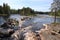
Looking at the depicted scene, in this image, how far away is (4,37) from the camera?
1310 inches

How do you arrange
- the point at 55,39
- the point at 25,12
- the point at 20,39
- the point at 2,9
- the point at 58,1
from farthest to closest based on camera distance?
the point at 25,12, the point at 2,9, the point at 58,1, the point at 20,39, the point at 55,39

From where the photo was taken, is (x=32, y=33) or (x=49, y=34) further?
(x=32, y=33)

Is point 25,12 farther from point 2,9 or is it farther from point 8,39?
point 8,39

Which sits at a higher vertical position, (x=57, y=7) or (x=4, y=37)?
(x=57, y=7)

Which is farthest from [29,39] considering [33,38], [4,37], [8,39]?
[4,37]

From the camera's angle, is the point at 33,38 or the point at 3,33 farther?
the point at 3,33

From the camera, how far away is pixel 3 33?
34906 millimetres

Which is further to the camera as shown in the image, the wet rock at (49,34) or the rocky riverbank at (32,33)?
the rocky riverbank at (32,33)

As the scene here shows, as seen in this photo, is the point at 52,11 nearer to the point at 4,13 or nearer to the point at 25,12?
the point at 4,13

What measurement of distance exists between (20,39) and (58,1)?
30997 mm

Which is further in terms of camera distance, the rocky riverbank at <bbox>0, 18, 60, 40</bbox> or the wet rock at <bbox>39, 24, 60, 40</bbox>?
the rocky riverbank at <bbox>0, 18, 60, 40</bbox>

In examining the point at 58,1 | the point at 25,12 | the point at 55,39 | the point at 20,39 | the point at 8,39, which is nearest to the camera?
the point at 55,39

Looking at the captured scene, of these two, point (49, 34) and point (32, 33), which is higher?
point (49, 34)

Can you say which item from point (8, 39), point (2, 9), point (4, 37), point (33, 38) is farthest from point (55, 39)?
point (2, 9)
